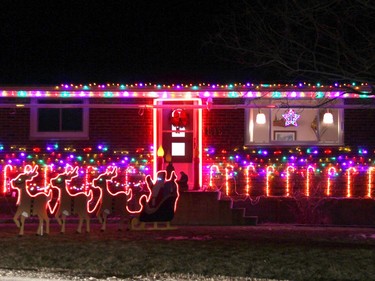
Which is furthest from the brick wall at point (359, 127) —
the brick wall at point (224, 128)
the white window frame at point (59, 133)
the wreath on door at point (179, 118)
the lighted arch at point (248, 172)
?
the white window frame at point (59, 133)

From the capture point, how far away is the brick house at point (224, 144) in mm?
14906

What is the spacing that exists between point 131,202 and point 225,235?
2554 millimetres

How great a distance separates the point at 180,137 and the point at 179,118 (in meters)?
0.58

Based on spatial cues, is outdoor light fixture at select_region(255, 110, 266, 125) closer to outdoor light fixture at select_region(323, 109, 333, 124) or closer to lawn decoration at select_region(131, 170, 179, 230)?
outdoor light fixture at select_region(323, 109, 333, 124)

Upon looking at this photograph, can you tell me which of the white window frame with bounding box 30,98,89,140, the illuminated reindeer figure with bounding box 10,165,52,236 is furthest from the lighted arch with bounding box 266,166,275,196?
the illuminated reindeer figure with bounding box 10,165,52,236

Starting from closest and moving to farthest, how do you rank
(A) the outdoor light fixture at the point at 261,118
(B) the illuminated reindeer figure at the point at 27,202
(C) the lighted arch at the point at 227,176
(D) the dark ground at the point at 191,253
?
(D) the dark ground at the point at 191,253
(B) the illuminated reindeer figure at the point at 27,202
(A) the outdoor light fixture at the point at 261,118
(C) the lighted arch at the point at 227,176

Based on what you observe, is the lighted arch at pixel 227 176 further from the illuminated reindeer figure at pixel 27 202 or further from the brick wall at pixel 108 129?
the illuminated reindeer figure at pixel 27 202

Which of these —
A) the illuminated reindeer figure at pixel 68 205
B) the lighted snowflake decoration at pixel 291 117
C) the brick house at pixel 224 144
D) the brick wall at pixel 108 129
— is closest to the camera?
the illuminated reindeer figure at pixel 68 205

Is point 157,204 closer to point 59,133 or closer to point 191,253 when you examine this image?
point 191,253

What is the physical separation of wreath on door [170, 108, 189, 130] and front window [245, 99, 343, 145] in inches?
64.6

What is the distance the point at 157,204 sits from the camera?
1289 cm

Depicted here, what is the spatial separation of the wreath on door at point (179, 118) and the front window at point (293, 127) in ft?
5.39

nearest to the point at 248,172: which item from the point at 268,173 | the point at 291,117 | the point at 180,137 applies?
the point at 268,173

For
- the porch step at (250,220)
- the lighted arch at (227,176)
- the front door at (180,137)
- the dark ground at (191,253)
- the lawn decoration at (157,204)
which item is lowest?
the dark ground at (191,253)
